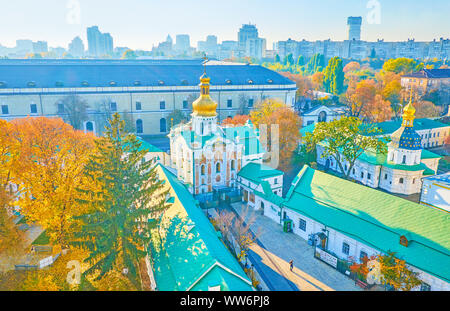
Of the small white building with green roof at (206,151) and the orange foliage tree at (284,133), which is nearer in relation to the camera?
the small white building with green roof at (206,151)

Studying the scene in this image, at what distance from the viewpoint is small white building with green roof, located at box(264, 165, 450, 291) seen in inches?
842

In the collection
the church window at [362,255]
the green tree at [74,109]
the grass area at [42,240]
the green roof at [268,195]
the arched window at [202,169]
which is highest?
the green tree at [74,109]

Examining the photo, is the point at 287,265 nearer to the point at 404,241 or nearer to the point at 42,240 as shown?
the point at 404,241

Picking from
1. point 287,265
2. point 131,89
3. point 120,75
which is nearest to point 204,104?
point 287,265

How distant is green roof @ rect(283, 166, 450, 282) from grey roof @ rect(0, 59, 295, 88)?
147 ft

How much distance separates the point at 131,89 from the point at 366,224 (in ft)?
172

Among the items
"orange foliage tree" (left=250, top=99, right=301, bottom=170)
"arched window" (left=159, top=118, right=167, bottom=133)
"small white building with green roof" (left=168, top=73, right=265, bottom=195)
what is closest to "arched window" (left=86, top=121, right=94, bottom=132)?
"arched window" (left=159, top=118, right=167, bottom=133)

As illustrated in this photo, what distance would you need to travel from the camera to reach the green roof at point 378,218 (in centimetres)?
2153

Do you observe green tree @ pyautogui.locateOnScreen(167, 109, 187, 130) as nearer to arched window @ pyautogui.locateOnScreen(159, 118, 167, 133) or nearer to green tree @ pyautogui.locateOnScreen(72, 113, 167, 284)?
arched window @ pyautogui.locateOnScreen(159, 118, 167, 133)

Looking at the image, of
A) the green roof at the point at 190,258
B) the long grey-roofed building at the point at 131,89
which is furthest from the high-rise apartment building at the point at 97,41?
the green roof at the point at 190,258

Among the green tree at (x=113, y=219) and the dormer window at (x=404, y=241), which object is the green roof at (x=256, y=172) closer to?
the dormer window at (x=404, y=241)

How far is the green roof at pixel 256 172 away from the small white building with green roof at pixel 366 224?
5011mm

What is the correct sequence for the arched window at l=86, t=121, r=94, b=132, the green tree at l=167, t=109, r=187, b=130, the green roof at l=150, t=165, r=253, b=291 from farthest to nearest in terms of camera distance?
the green tree at l=167, t=109, r=187, b=130, the arched window at l=86, t=121, r=94, b=132, the green roof at l=150, t=165, r=253, b=291
